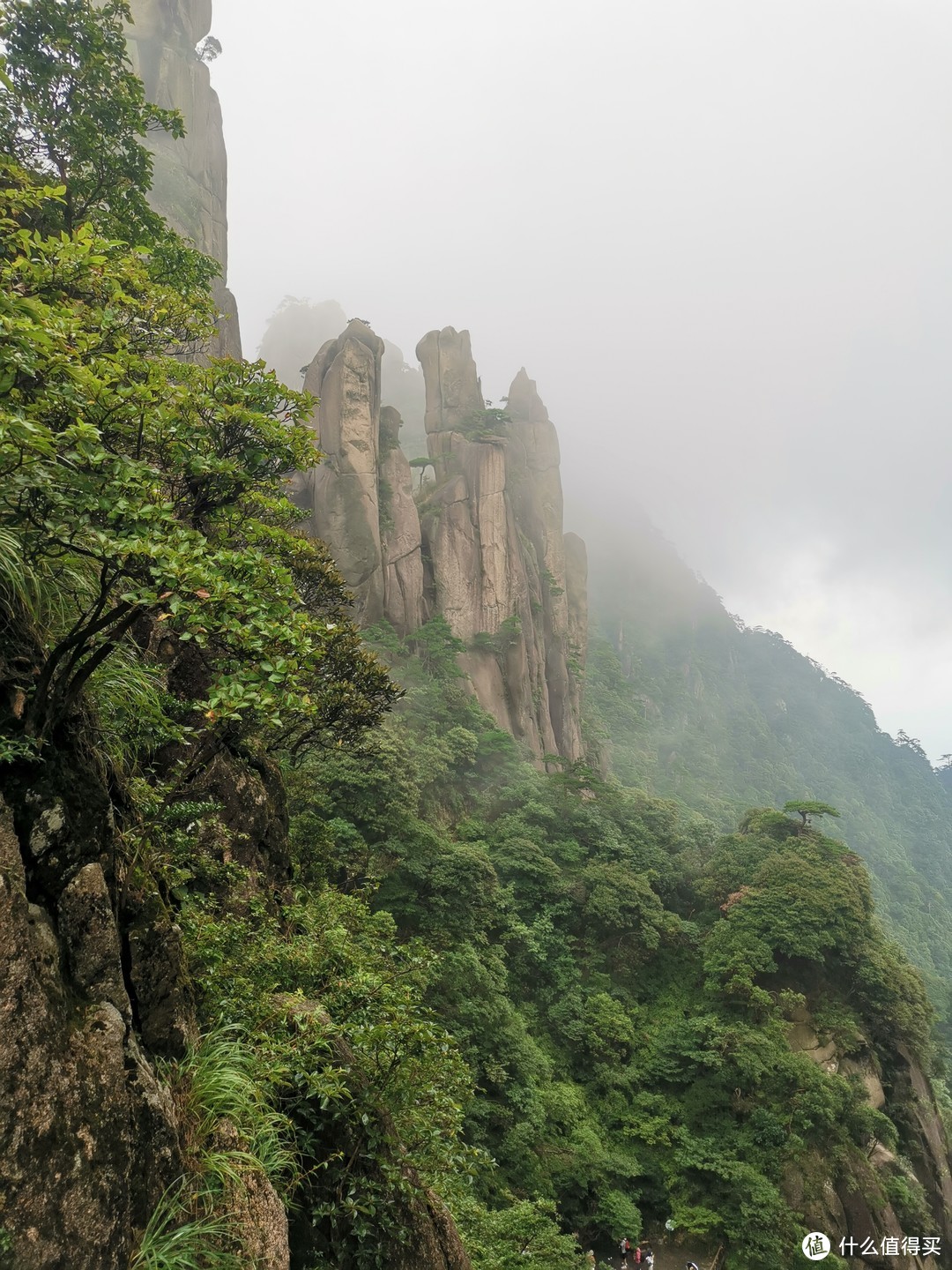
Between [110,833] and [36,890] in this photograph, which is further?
[110,833]

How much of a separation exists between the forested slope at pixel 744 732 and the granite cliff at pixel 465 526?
10801mm

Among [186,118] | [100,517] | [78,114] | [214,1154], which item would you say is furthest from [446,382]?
[214,1154]

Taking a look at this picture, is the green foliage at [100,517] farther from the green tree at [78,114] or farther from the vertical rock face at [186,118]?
the vertical rock face at [186,118]

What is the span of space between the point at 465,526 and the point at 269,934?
27.5m

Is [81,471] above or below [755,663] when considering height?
below

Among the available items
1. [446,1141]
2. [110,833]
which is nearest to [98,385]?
[110,833]

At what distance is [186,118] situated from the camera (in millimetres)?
27516

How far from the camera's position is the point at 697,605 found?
84.4 m

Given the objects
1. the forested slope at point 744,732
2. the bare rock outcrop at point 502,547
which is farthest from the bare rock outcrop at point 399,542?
the forested slope at point 744,732

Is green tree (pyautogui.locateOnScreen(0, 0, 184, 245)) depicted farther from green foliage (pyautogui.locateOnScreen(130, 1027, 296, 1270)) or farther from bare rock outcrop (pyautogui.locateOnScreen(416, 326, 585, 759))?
bare rock outcrop (pyautogui.locateOnScreen(416, 326, 585, 759))

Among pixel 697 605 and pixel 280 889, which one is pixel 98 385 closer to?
pixel 280 889

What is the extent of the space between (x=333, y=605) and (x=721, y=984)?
14184mm

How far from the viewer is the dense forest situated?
236cm

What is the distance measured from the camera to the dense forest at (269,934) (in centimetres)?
236
